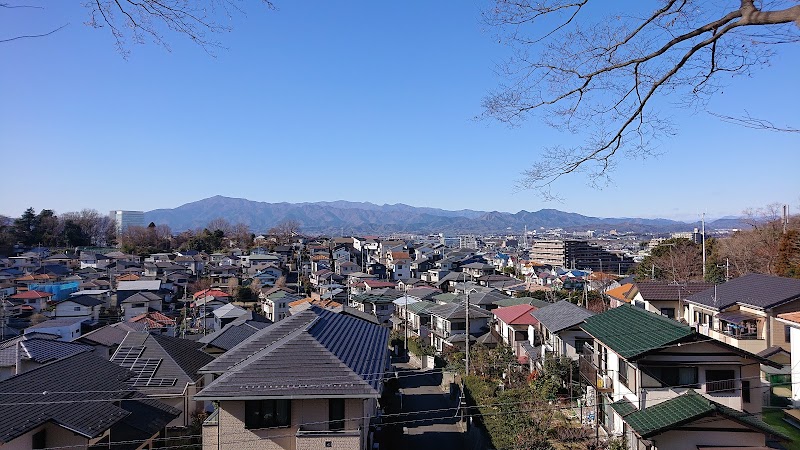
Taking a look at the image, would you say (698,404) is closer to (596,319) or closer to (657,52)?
(596,319)

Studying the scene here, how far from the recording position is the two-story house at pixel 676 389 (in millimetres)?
7805

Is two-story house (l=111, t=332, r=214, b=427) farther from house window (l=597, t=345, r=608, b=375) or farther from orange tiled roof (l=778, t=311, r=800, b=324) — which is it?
orange tiled roof (l=778, t=311, r=800, b=324)

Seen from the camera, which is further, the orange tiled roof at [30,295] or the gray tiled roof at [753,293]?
the orange tiled roof at [30,295]

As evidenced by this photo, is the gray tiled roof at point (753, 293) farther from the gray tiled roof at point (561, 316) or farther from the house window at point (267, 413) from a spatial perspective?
the house window at point (267, 413)

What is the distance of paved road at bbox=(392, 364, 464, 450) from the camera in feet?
40.7

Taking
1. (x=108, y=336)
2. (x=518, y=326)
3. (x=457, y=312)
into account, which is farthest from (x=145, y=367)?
(x=457, y=312)

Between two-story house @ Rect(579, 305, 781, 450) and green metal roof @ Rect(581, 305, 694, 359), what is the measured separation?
1.0 inches

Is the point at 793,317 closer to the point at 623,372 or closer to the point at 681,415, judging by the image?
the point at 623,372

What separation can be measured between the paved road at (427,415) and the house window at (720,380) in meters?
5.14

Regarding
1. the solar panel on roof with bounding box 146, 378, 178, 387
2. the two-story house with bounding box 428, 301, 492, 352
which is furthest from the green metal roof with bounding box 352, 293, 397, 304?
the solar panel on roof with bounding box 146, 378, 178, 387

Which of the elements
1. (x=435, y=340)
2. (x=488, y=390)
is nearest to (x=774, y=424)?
(x=488, y=390)

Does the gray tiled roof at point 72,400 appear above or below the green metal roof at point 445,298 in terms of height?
above

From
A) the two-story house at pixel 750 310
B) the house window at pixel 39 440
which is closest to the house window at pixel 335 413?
the house window at pixel 39 440

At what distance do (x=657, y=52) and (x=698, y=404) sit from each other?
6.90 metres
